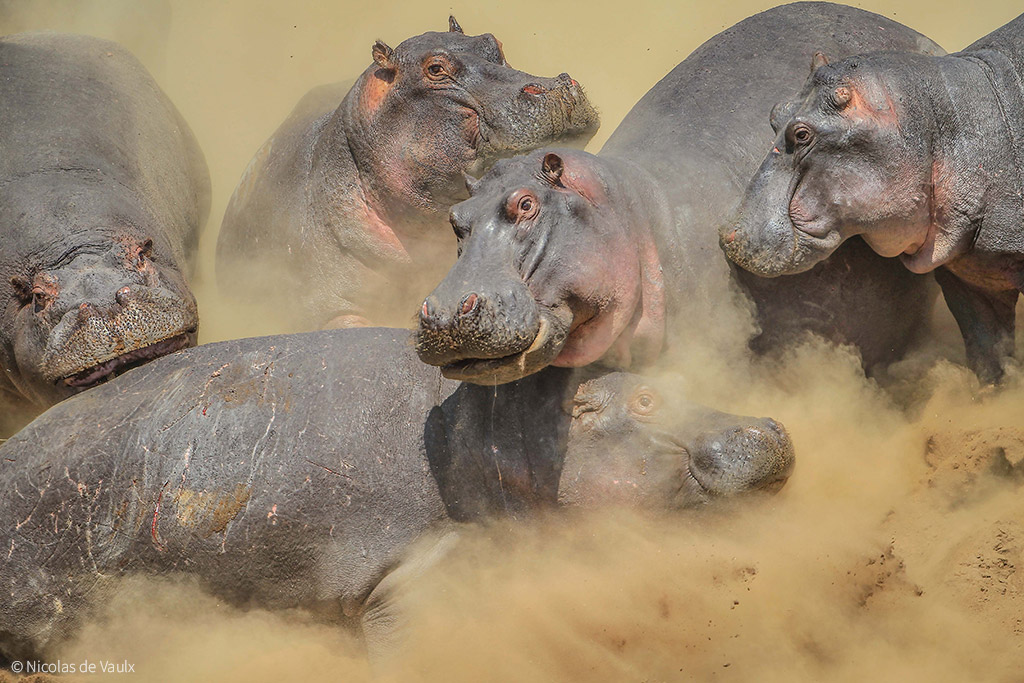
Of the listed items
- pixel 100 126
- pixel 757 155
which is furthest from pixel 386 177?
pixel 100 126

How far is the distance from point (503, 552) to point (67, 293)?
254 cm

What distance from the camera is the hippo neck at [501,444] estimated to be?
15.4 feet

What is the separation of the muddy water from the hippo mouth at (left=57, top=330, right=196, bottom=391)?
1085mm

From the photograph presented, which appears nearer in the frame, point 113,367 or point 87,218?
point 113,367

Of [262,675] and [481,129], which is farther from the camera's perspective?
[481,129]

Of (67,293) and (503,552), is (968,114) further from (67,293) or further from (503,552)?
(67,293)

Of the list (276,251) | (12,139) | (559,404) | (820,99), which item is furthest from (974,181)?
(12,139)

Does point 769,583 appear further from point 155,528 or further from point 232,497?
point 155,528

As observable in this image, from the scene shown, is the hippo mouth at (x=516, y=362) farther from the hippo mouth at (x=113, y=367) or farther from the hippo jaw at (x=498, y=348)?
the hippo mouth at (x=113, y=367)

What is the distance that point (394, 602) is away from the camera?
189 inches

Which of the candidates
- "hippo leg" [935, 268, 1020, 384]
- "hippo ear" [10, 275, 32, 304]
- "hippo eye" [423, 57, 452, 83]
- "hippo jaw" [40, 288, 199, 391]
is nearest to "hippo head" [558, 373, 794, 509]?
"hippo leg" [935, 268, 1020, 384]

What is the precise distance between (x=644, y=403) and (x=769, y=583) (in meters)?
0.85

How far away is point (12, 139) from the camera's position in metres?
6.90

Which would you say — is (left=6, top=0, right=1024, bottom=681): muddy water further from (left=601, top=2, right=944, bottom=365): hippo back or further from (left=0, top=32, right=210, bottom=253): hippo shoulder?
(left=0, top=32, right=210, bottom=253): hippo shoulder
